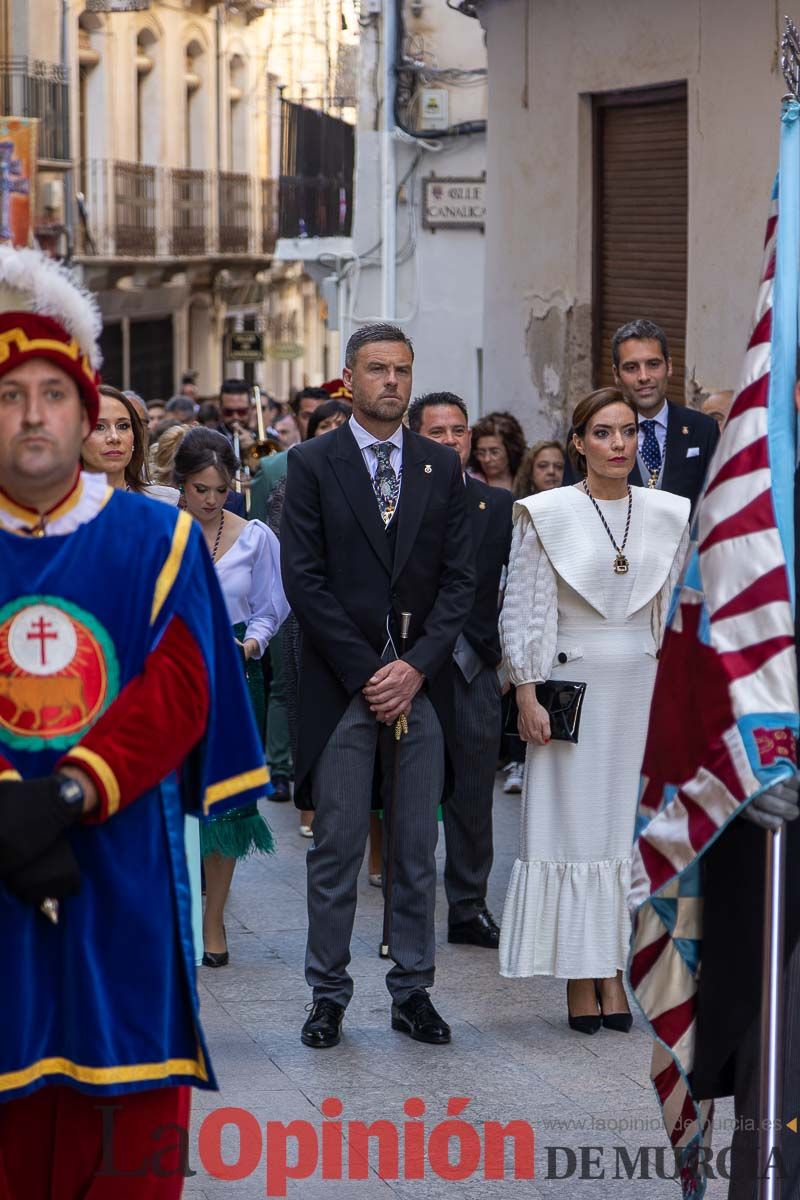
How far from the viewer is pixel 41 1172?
11.6ft

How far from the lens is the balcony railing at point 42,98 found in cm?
3014

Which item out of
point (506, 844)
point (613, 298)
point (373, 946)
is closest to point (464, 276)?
point (613, 298)

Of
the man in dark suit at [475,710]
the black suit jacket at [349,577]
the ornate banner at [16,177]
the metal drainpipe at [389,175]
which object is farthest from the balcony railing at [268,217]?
the black suit jacket at [349,577]

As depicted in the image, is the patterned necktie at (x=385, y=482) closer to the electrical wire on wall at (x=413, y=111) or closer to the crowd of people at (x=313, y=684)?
the crowd of people at (x=313, y=684)

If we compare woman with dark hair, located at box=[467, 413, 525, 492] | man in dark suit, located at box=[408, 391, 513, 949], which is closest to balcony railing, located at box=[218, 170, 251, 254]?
woman with dark hair, located at box=[467, 413, 525, 492]

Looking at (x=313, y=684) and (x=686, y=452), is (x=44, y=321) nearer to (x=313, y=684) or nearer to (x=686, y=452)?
(x=313, y=684)

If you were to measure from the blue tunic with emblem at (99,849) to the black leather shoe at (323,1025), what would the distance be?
8.28ft

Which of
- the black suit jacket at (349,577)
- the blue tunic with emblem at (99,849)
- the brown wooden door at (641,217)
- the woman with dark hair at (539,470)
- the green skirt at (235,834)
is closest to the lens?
the blue tunic with emblem at (99,849)

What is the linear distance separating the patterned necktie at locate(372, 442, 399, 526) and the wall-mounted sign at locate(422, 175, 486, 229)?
54.9 feet

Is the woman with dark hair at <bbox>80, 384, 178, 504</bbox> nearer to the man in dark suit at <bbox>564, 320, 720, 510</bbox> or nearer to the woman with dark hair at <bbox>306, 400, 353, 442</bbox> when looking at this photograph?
the man in dark suit at <bbox>564, 320, 720, 510</bbox>

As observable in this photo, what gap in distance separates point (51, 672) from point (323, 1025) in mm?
2870

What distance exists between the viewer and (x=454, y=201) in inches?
903

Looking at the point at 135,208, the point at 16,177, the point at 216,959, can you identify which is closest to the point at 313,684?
the point at 216,959

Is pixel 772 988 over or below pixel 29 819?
below
